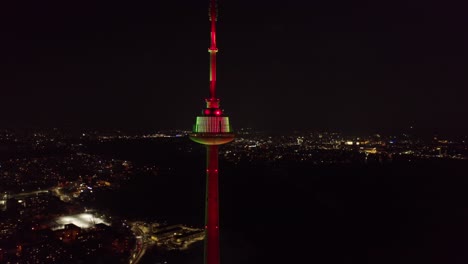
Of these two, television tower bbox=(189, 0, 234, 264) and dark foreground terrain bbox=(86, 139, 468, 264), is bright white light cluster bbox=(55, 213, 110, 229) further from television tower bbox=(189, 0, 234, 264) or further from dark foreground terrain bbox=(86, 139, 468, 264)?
television tower bbox=(189, 0, 234, 264)

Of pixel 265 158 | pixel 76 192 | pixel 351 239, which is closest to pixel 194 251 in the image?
pixel 351 239

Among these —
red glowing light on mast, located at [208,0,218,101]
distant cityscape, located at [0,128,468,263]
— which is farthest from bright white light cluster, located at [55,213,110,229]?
red glowing light on mast, located at [208,0,218,101]

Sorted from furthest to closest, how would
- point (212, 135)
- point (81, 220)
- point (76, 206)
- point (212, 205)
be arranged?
1. point (76, 206)
2. point (81, 220)
3. point (212, 205)
4. point (212, 135)

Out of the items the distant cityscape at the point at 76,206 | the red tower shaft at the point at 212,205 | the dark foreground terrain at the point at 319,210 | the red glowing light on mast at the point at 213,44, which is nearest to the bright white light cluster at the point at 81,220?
the distant cityscape at the point at 76,206

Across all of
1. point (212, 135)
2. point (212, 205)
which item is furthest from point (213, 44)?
point (212, 205)

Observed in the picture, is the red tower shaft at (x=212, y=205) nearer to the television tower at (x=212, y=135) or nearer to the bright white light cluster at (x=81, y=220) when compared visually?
the television tower at (x=212, y=135)

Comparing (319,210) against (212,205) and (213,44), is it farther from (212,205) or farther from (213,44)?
(213,44)
